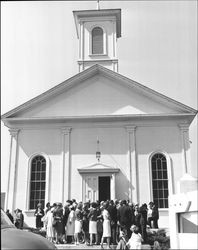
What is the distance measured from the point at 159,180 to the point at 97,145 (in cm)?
369

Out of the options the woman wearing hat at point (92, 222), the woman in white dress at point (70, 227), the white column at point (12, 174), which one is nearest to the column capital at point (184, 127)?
the woman wearing hat at point (92, 222)

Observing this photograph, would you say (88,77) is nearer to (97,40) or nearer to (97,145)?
(97,145)

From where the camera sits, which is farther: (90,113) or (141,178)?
(90,113)

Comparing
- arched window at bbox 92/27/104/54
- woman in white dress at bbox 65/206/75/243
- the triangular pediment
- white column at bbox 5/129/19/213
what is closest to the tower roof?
arched window at bbox 92/27/104/54

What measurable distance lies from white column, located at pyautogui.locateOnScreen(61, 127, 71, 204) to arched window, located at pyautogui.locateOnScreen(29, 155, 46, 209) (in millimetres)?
1107

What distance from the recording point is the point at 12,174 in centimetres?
1841

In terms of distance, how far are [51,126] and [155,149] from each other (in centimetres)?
569

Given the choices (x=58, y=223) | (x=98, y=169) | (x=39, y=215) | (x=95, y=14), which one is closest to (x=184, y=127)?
(x=98, y=169)

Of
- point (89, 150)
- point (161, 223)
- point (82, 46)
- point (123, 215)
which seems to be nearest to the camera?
point (123, 215)

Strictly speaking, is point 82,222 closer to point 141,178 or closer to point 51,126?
point 141,178

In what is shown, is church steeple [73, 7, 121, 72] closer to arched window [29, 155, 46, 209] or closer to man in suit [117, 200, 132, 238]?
arched window [29, 155, 46, 209]

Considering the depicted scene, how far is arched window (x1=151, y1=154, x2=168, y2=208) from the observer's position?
17891 mm

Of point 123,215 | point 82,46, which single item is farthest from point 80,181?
point 82,46

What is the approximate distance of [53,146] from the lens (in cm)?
1880
